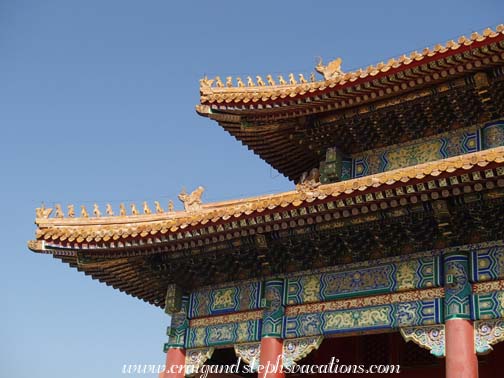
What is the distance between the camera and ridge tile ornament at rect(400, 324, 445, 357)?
33.3 ft

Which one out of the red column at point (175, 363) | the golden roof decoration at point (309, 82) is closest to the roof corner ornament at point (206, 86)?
the golden roof decoration at point (309, 82)

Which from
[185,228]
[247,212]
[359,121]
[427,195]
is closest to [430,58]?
[359,121]

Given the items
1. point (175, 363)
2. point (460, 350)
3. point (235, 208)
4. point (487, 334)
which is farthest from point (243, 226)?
point (487, 334)

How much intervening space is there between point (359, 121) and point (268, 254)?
3.43m

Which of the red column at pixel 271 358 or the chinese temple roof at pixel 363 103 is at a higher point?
the chinese temple roof at pixel 363 103

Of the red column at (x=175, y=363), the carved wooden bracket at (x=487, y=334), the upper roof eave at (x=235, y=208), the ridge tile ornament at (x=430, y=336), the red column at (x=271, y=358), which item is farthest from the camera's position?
the red column at (x=175, y=363)

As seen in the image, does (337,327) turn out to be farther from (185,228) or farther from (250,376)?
(250,376)

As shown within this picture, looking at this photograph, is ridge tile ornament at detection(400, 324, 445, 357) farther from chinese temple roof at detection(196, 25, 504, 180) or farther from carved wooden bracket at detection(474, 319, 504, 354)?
chinese temple roof at detection(196, 25, 504, 180)

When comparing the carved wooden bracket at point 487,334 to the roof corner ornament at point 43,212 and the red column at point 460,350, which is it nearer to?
the red column at point 460,350

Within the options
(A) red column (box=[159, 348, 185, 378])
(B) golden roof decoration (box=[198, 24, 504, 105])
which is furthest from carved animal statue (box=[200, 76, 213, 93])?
(A) red column (box=[159, 348, 185, 378])

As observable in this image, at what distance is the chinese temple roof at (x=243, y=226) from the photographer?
979 centimetres

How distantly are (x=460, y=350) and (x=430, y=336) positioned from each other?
0.57m

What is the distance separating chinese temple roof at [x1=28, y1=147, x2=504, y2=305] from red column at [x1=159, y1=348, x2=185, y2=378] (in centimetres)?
123

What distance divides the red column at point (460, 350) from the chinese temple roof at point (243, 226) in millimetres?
1333
